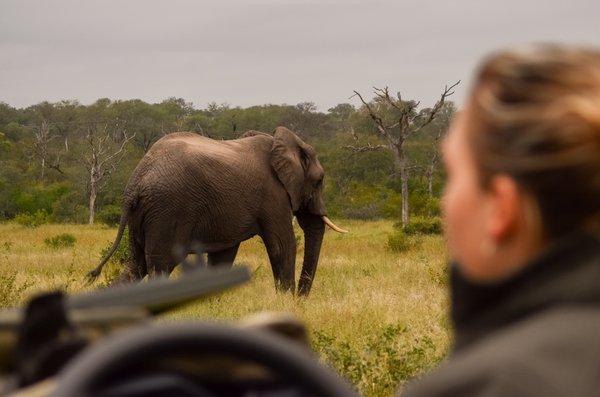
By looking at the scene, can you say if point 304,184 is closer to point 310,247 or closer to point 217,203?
point 310,247

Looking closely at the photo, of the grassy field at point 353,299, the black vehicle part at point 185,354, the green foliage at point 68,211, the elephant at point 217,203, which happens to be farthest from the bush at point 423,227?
the black vehicle part at point 185,354

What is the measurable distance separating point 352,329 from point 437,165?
41.0 m

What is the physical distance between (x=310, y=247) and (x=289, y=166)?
2.85 ft

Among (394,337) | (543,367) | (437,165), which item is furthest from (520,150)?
(437,165)

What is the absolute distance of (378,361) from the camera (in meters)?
5.14

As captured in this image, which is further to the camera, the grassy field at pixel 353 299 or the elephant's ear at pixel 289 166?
the elephant's ear at pixel 289 166

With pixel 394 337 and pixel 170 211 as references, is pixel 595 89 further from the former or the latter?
pixel 170 211

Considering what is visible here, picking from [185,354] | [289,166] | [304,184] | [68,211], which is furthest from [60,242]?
[68,211]

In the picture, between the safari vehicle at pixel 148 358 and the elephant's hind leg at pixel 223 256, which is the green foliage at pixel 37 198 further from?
the safari vehicle at pixel 148 358

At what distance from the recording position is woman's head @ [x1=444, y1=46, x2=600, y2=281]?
1.08 m

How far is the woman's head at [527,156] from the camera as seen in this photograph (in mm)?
1077

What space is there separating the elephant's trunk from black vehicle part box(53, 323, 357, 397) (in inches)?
366

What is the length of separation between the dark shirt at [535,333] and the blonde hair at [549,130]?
43mm

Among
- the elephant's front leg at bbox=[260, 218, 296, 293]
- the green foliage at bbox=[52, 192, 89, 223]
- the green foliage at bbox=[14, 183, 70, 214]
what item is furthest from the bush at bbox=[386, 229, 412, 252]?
the green foliage at bbox=[14, 183, 70, 214]
